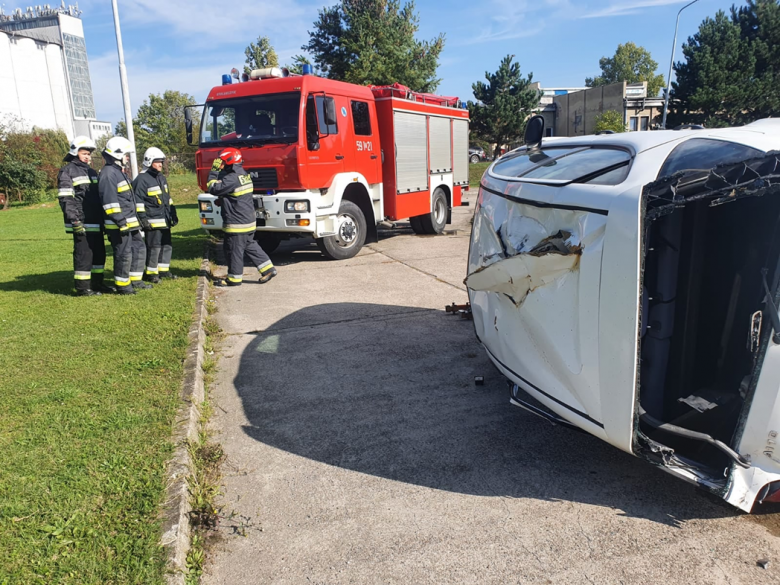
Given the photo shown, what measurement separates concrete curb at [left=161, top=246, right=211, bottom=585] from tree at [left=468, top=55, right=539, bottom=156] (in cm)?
3377

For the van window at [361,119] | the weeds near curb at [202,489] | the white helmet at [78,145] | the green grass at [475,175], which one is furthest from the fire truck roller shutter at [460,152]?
the green grass at [475,175]

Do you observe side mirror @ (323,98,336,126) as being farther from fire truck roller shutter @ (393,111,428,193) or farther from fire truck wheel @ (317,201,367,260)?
fire truck roller shutter @ (393,111,428,193)

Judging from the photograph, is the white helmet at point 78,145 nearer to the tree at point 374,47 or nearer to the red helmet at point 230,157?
the red helmet at point 230,157

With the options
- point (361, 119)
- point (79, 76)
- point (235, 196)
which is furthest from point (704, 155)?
point (79, 76)

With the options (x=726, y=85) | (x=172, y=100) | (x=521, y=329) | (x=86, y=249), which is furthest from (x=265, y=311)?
(x=172, y=100)

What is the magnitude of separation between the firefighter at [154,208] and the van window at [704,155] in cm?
670

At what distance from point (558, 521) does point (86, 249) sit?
21.2ft

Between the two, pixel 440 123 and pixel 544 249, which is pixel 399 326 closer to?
pixel 544 249

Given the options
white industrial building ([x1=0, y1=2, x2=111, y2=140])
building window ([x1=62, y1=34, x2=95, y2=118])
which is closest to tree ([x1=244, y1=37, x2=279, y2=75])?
white industrial building ([x1=0, y1=2, x2=111, y2=140])

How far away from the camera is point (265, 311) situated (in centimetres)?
676

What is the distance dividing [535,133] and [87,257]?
226 inches

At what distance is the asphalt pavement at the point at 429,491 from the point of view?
2498 mm

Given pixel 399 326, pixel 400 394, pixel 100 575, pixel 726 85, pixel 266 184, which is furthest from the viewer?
pixel 726 85

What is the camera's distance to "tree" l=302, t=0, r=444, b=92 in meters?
26.3
